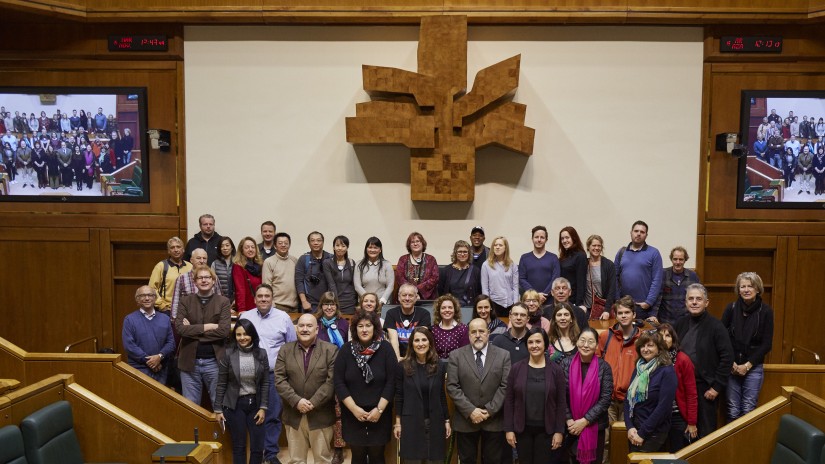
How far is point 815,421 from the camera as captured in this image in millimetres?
4289

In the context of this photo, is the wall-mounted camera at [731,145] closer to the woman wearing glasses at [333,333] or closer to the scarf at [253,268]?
the woman wearing glasses at [333,333]

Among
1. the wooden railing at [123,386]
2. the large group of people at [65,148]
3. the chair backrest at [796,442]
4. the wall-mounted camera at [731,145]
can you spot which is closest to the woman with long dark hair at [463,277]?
the wooden railing at [123,386]

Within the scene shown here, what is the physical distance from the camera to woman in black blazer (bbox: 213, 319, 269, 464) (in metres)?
A: 4.83

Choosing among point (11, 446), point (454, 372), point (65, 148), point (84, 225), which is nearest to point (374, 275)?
point (454, 372)

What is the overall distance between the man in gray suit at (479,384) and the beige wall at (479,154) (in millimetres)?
2690

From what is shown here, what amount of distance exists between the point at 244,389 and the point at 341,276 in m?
1.57

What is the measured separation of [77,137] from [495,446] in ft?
16.4

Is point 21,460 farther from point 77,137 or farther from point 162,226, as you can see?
point 77,137

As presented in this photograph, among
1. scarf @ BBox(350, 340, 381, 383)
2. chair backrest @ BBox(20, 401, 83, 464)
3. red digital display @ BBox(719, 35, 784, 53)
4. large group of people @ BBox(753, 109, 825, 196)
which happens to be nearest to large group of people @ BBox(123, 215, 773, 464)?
scarf @ BBox(350, 340, 381, 383)

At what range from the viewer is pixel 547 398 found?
452 centimetres

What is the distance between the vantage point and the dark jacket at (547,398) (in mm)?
4527

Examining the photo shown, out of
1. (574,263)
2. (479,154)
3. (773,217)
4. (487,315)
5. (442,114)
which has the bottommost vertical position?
(487,315)

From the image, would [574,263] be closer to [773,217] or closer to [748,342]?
[748,342]

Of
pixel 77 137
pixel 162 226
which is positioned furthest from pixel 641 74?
pixel 77 137
